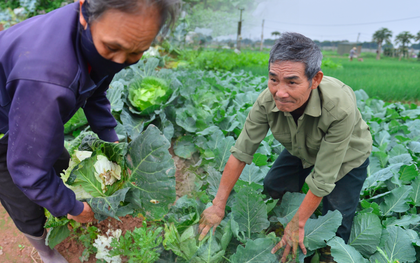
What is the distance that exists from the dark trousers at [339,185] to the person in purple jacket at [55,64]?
1431mm

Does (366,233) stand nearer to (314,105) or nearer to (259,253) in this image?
(259,253)

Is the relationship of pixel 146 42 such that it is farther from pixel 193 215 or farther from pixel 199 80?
pixel 199 80

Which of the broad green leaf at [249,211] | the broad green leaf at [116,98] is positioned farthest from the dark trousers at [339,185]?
the broad green leaf at [116,98]

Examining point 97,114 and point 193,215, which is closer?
point 193,215

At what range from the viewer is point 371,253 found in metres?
1.68

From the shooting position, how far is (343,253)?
148cm

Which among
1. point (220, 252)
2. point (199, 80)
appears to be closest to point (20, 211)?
point (220, 252)

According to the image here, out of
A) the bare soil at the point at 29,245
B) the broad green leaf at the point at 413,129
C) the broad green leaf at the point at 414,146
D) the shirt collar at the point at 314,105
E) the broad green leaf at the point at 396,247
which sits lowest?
the bare soil at the point at 29,245

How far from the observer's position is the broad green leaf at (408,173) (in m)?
2.09

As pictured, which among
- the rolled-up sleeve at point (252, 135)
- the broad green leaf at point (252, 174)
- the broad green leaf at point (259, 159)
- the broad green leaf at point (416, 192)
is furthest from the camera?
the broad green leaf at point (259, 159)

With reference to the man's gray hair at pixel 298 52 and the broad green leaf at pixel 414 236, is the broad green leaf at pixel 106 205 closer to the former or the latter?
the man's gray hair at pixel 298 52

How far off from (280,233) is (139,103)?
202 centimetres

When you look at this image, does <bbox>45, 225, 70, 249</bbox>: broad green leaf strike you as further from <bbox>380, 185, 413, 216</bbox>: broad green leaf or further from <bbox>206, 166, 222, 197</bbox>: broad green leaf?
<bbox>380, 185, 413, 216</bbox>: broad green leaf

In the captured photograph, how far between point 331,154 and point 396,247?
2.61 feet
